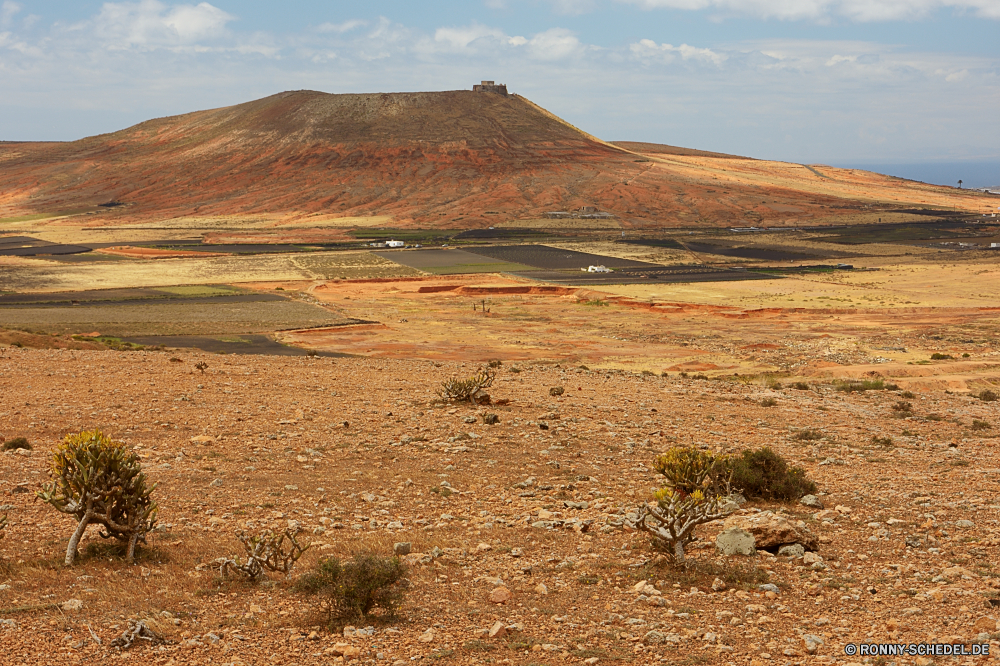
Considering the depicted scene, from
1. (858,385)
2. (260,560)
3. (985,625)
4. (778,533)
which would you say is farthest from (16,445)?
(858,385)

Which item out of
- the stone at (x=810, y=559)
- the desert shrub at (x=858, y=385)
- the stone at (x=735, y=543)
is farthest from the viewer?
the desert shrub at (x=858, y=385)

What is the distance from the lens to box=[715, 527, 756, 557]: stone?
1109 centimetres

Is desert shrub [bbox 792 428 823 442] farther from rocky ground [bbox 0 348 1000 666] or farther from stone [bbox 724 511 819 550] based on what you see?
stone [bbox 724 511 819 550]

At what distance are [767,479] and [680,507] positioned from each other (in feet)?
13.2

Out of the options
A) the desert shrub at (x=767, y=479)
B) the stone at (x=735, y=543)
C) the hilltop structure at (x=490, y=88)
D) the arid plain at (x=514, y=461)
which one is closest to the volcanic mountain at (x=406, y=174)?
the hilltop structure at (x=490, y=88)

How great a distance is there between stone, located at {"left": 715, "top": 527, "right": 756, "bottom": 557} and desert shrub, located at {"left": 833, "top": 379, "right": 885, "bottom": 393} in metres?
17.4

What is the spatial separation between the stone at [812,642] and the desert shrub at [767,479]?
5.13 meters

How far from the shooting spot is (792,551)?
35.9 ft

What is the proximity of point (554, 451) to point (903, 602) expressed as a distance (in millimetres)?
8177

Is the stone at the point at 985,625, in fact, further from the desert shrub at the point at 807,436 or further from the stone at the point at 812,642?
the desert shrub at the point at 807,436

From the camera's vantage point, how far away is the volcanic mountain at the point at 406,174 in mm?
145250

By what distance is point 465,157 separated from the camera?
537 ft

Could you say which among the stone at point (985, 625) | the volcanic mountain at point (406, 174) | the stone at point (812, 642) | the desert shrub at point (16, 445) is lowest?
the stone at point (812, 642)

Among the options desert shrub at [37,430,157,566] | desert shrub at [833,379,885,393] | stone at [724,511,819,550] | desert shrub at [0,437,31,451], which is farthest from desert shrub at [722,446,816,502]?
desert shrub at [833,379,885,393]
